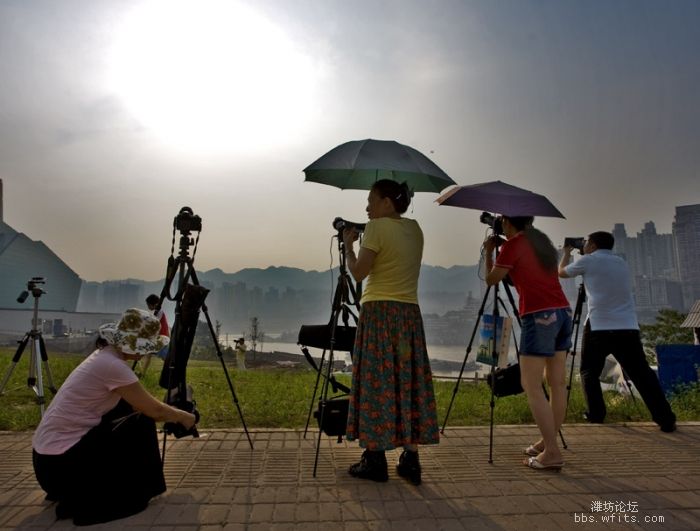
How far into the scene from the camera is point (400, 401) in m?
3.67

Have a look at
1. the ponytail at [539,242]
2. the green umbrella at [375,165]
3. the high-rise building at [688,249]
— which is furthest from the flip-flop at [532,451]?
the high-rise building at [688,249]

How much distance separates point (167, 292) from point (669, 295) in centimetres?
6260

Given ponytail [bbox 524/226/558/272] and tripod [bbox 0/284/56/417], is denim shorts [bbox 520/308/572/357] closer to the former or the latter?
ponytail [bbox 524/226/558/272]

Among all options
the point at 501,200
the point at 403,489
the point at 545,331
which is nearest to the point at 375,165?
the point at 501,200

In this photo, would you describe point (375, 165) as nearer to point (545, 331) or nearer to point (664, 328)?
point (545, 331)

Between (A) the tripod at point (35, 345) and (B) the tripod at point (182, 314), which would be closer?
(B) the tripod at point (182, 314)

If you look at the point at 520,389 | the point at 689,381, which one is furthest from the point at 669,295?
the point at 520,389

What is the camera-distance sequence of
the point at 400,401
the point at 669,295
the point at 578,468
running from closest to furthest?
the point at 400,401 → the point at 578,468 → the point at 669,295

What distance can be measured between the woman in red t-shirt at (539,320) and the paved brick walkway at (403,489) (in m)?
0.42

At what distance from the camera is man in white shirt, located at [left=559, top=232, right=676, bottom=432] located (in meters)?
5.29

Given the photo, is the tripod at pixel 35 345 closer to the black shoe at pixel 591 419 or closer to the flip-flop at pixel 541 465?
the flip-flop at pixel 541 465

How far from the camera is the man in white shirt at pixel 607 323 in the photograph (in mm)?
5289

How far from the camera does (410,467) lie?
3.62 m

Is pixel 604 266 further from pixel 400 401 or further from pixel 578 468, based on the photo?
pixel 400 401
